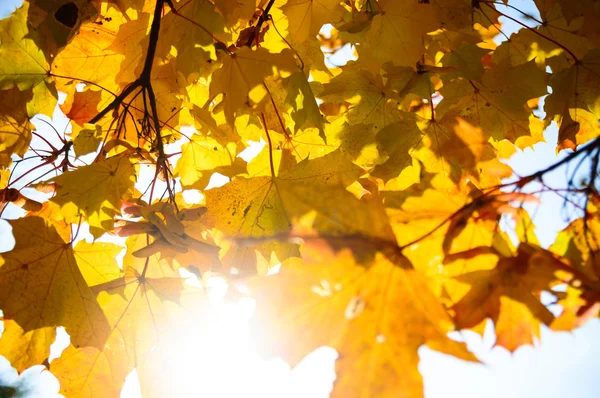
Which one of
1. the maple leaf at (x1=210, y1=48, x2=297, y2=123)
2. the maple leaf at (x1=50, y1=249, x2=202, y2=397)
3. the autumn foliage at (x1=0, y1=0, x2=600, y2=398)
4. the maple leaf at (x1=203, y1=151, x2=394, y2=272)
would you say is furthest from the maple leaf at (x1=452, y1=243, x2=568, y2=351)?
the maple leaf at (x1=50, y1=249, x2=202, y2=397)

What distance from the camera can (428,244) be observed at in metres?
0.67

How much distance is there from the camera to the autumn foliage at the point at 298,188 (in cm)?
64

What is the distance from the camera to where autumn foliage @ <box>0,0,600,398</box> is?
25.0 inches

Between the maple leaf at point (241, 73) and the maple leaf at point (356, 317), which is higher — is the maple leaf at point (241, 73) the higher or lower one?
the higher one

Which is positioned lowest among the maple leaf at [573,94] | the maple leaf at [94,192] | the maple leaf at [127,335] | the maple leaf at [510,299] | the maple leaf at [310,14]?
the maple leaf at [510,299]

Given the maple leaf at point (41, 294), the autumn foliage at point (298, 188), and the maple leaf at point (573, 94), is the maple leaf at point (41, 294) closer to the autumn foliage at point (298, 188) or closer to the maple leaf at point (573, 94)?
the autumn foliage at point (298, 188)

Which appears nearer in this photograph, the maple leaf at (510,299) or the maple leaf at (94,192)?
the maple leaf at (510,299)

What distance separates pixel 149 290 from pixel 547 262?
917 mm

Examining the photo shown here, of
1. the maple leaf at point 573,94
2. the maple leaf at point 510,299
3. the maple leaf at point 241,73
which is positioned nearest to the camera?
the maple leaf at point 510,299

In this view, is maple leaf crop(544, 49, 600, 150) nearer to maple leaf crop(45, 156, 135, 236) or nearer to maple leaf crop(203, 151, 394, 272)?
maple leaf crop(203, 151, 394, 272)

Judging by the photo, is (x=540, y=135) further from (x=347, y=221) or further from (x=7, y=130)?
(x=7, y=130)

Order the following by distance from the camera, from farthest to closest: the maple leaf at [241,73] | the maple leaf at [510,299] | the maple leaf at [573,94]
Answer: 1. the maple leaf at [573,94]
2. the maple leaf at [241,73]
3. the maple leaf at [510,299]

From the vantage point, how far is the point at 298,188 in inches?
25.6

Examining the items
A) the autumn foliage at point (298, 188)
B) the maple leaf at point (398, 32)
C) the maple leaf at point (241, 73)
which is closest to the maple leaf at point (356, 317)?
the autumn foliage at point (298, 188)
